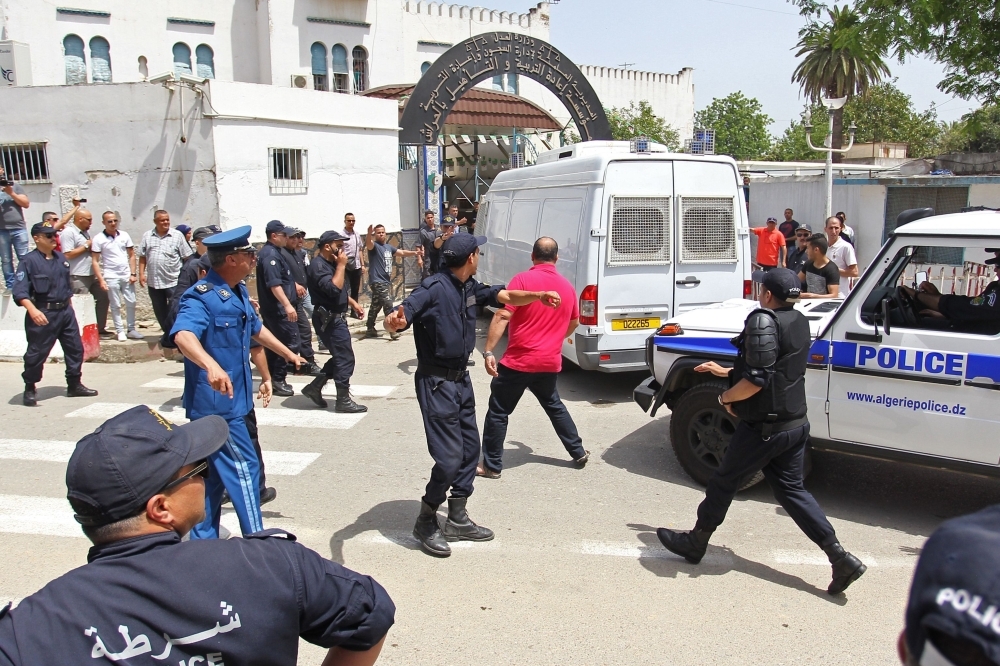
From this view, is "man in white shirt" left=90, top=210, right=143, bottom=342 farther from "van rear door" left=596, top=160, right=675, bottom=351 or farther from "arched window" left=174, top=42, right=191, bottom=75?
"arched window" left=174, top=42, right=191, bottom=75

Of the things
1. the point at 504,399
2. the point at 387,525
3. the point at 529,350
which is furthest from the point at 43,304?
the point at 529,350

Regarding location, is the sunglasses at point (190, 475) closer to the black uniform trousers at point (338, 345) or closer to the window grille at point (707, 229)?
the black uniform trousers at point (338, 345)

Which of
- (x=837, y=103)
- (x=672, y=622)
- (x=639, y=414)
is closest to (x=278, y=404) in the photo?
(x=639, y=414)

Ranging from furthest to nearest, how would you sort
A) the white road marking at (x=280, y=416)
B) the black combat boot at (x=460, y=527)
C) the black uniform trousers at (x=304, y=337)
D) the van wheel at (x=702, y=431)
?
1. the black uniform trousers at (x=304, y=337)
2. the white road marking at (x=280, y=416)
3. the van wheel at (x=702, y=431)
4. the black combat boot at (x=460, y=527)

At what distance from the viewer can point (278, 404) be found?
327 inches

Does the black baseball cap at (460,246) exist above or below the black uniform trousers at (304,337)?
above

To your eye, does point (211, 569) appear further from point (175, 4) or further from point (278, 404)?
point (175, 4)

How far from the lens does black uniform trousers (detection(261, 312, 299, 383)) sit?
316 inches

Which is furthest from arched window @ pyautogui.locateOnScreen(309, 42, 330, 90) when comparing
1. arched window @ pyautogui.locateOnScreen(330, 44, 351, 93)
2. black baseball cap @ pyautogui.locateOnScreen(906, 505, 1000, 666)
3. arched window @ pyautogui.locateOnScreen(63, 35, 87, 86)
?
black baseball cap @ pyautogui.locateOnScreen(906, 505, 1000, 666)

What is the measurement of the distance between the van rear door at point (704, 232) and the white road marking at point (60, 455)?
4.11 meters

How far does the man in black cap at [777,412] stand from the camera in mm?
4121

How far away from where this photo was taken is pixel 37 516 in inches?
213

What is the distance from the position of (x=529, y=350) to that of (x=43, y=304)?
5388 mm

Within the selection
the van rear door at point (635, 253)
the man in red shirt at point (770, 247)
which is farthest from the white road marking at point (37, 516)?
the man in red shirt at point (770, 247)
